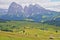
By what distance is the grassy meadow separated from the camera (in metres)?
15.2

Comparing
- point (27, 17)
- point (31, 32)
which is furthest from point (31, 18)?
point (31, 32)

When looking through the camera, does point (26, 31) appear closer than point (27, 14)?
Yes

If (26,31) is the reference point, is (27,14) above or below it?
above

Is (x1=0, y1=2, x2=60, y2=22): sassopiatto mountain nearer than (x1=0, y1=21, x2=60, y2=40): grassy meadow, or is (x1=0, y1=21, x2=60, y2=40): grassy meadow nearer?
(x1=0, y1=21, x2=60, y2=40): grassy meadow

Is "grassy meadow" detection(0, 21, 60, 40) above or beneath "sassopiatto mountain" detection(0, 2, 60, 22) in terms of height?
beneath

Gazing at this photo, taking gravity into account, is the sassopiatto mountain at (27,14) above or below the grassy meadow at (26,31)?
above

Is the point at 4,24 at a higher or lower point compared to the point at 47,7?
lower

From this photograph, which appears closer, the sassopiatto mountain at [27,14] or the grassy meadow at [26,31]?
the grassy meadow at [26,31]

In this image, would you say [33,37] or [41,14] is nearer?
[33,37]

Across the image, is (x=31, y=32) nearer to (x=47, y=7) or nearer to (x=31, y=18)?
(x=31, y=18)

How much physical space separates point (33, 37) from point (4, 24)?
3181 millimetres

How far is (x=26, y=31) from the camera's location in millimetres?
16016

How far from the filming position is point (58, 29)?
15852mm

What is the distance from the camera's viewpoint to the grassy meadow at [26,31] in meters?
15.2
